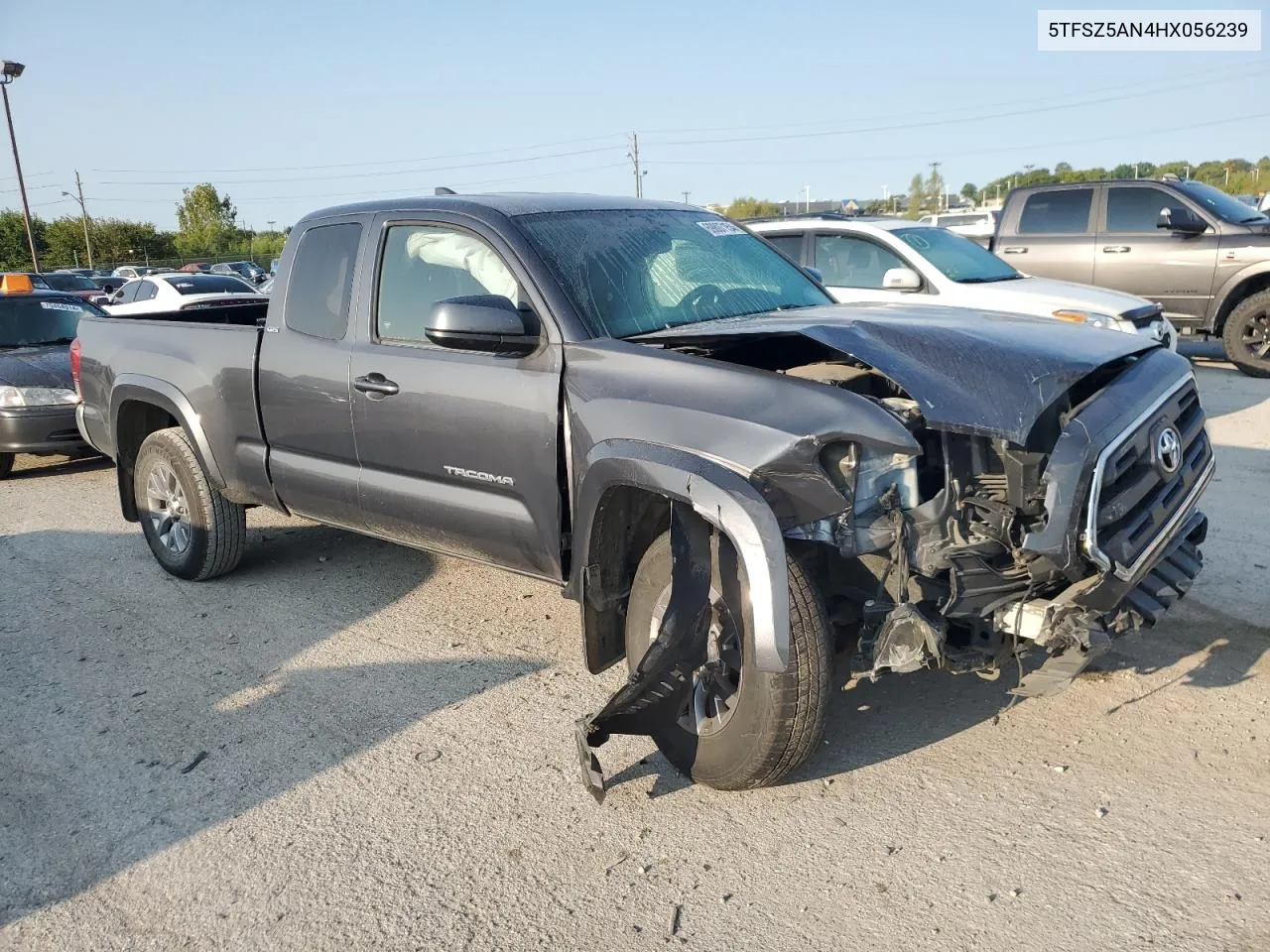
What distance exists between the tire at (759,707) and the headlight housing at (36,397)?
23.3 feet

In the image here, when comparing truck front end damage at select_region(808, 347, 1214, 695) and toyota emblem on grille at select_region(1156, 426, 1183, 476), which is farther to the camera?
toyota emblem on grille at select_region(1156, 426, 1183, 476)

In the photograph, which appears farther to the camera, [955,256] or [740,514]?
[955,256]

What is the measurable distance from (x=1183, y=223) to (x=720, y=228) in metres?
7.93

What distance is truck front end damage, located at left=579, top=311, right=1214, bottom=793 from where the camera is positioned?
297 cm

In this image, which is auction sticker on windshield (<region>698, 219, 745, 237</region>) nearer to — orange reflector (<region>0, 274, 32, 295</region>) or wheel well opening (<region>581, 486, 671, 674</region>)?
wheel well opening (<region>581, 486, 671, 674</region>)

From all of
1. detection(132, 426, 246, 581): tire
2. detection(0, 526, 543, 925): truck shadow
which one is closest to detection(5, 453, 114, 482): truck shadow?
detection(0, 526, 543, 925): truck shadow

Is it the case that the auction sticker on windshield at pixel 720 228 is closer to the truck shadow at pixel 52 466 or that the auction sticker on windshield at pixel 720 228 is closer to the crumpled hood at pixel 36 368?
the crumpled hood at pixel 36 368

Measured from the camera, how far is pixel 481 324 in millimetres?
3607

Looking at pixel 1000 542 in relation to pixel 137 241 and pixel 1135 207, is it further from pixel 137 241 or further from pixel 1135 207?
pixel 137 241

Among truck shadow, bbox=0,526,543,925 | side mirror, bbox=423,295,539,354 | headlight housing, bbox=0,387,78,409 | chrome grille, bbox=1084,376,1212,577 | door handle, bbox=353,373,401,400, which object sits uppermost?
side mirror, bbox=423,295,539,354

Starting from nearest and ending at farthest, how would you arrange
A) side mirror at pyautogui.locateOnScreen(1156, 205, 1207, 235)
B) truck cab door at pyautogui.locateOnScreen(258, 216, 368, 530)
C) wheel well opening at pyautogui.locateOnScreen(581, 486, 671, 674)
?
wheel well opening at pyautogui.locateOnScreen(581, 486, 671, 674) < truck cab door at pyautogui.locateOnScreen(258, 216, 368, 530) < side mirror at pyautogui.locateOnScreen(1156, 205, 1207, 235)

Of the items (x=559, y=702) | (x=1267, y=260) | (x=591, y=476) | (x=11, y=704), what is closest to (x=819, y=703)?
(x=591, y=476)

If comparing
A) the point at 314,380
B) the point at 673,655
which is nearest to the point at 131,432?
the point at 314,380

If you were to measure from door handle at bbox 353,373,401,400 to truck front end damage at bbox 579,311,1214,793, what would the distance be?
1.61 meters
